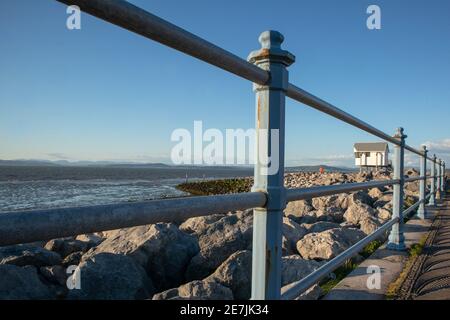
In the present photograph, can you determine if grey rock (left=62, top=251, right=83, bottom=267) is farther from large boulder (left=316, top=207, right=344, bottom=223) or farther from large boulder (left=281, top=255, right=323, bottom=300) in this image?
large boulder (left=316, top=207, right=344, bottom=223)

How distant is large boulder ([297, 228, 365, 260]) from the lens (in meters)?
4.39

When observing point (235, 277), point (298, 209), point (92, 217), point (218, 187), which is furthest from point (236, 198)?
point (218, 187)

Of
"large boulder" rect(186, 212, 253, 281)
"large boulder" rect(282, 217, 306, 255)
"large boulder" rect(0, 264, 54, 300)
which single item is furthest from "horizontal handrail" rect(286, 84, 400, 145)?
"large boulder" rect(0, 264, 54, 300)

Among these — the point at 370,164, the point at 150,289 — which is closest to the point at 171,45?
the point at 150,289

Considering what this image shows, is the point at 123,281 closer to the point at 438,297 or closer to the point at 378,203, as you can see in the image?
the point at 438,297

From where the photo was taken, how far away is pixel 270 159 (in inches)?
57.4

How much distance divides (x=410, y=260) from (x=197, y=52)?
3555 millimetres

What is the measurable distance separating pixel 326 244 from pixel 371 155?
134ft

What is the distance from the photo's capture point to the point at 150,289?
399 cm

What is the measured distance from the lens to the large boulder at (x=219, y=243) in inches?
177

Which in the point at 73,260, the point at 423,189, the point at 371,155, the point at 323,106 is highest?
the point at 323,106

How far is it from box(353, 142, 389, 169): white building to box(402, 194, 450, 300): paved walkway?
35.9 meters

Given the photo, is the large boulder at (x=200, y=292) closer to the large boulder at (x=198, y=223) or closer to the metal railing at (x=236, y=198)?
the metal railing at (x=236, y=198)

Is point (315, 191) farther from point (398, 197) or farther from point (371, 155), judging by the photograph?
point (371, 155)
